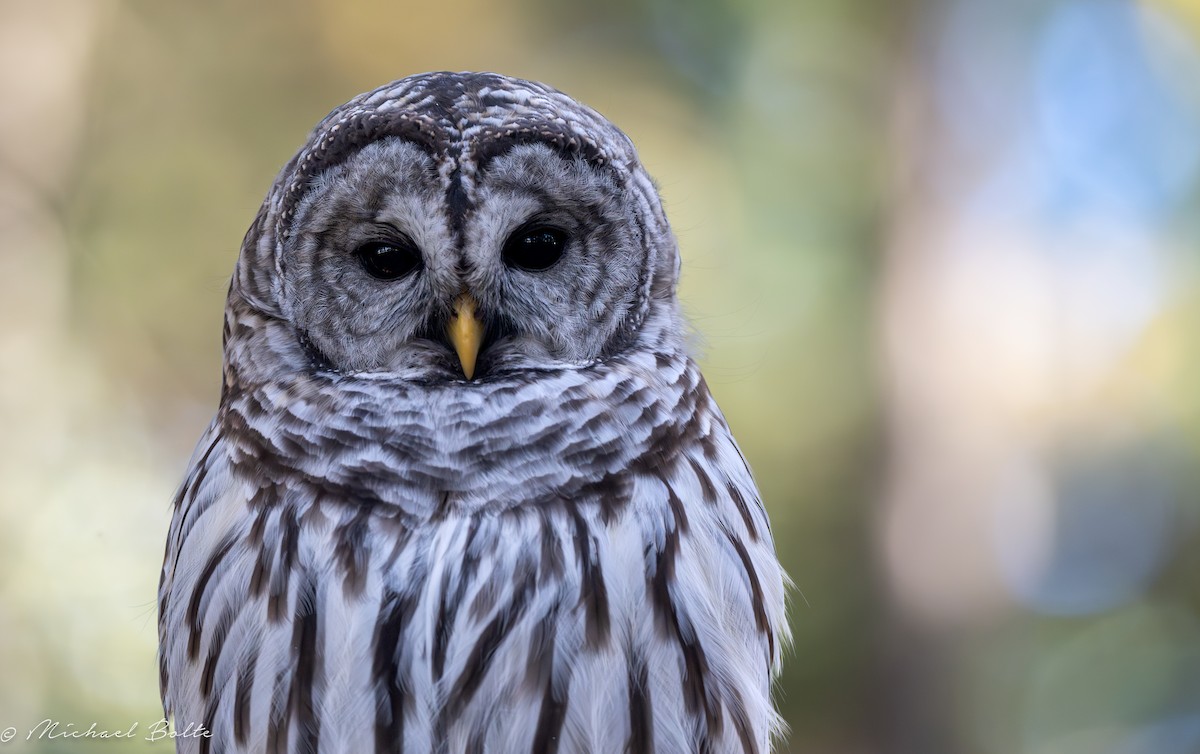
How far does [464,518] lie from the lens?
139 centimetres

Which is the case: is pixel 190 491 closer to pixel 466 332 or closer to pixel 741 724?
pixel 466 332

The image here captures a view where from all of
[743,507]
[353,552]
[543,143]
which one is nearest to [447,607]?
[353,552]

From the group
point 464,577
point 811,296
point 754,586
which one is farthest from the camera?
point 811,296

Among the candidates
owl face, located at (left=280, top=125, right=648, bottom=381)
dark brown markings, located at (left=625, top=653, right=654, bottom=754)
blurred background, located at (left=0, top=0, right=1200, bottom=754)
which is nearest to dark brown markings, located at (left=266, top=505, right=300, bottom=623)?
owl face, located at (left=280, top=125, right=648, bottom=381)

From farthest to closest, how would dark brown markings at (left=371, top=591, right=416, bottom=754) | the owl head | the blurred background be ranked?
1. the blurred background
2. the owl head
3. dark brown markings at (left=371, top=591, right=416, bottom=754)

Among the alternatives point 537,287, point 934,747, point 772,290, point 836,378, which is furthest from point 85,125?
point 934,747

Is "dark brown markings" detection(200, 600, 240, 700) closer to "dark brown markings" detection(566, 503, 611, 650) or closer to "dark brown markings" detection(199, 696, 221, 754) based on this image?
"dark brown markings" detection(199, 696, 221, 754)

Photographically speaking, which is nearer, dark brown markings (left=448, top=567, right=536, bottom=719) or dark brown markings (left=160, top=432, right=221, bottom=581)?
dark brown markings (left=448, top=567, right=536, bottom=719)

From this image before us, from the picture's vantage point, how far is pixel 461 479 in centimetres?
140

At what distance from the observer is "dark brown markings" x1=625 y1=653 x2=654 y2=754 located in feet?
4.57

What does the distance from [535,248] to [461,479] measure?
38 cm

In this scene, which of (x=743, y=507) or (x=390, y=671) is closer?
(x=390, y=671)

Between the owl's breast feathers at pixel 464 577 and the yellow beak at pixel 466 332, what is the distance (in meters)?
0.04

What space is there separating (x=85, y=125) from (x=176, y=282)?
0.98m
